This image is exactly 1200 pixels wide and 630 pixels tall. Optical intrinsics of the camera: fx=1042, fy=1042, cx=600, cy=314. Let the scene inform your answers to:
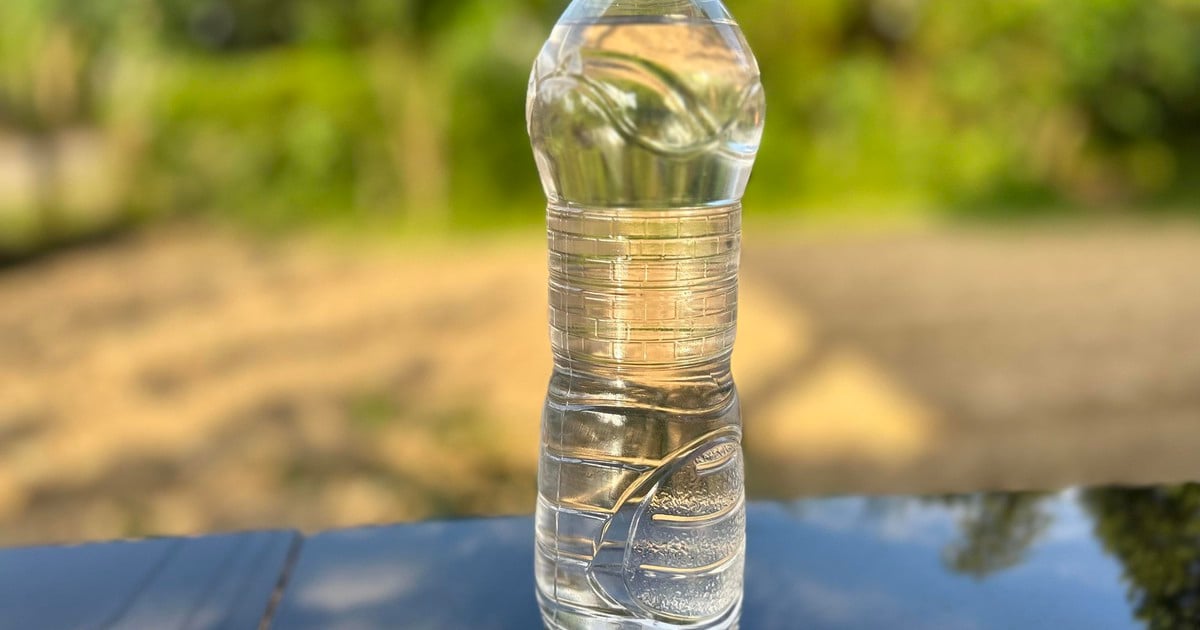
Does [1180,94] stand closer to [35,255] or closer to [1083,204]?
[1083,204]

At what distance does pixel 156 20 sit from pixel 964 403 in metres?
5.34

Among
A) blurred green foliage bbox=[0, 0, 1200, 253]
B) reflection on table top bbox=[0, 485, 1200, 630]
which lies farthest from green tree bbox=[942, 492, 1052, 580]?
blurred green foliage bbox=[0, 0, 1200, 253]

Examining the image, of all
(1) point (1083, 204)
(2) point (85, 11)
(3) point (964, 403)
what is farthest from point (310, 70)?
(1) point (1083, 204)

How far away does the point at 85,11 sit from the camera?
6.49 metres

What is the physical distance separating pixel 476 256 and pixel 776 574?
17.6 feet

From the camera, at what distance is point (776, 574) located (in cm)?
131

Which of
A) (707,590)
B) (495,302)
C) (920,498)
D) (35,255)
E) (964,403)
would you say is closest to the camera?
(707,590)

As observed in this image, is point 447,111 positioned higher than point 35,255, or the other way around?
point 447,111

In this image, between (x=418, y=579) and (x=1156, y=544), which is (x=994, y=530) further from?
(x=418, y=579)

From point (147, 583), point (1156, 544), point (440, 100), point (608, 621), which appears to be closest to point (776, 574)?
point (608, 621)

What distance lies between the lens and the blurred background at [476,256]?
3768 mm

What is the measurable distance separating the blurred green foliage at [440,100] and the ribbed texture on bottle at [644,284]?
5513 mm

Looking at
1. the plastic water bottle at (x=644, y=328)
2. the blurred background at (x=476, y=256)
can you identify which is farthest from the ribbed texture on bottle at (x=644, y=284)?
the blurred background at (x=476, y=256)

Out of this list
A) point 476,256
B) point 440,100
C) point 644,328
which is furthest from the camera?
point 440,100
